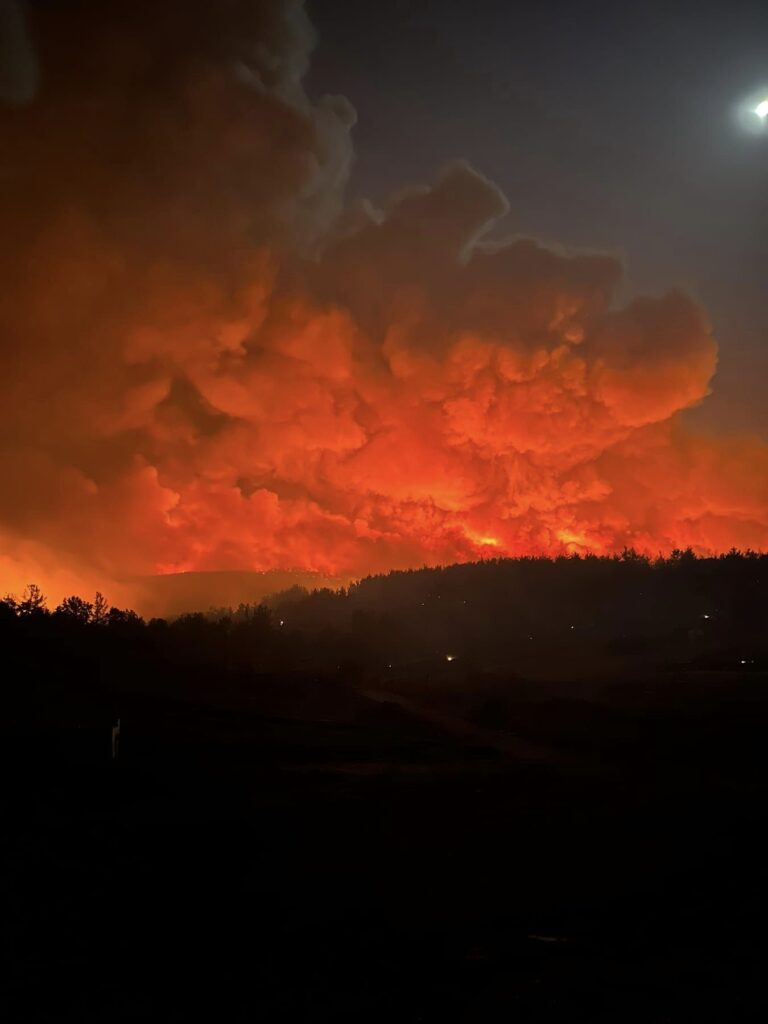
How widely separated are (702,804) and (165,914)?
16352 mm

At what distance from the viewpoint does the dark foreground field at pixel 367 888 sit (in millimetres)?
8828

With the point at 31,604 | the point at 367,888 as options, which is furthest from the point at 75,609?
the point at 367,888

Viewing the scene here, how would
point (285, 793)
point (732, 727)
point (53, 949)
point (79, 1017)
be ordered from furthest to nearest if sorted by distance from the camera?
1. point (732, 727)
2. point (285, 793)
3. point (53, 949)
4. point (79, 1017)

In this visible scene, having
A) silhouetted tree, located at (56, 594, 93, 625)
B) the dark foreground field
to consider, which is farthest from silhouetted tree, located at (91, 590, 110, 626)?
the dark foreground field

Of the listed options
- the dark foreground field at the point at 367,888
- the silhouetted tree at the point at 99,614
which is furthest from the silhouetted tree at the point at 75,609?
the dark foreground field at the point at 367,888

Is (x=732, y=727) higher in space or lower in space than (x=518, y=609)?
lower

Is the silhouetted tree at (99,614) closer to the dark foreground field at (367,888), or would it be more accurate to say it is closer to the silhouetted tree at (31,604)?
the silhouetted tree at (31,604)

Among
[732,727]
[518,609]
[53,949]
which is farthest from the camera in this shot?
[518,609]

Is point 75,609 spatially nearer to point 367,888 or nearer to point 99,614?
point 99,614

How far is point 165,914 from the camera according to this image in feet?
36.9

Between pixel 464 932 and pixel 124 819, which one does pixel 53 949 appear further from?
pixel 124 819

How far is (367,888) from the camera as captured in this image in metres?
12.9

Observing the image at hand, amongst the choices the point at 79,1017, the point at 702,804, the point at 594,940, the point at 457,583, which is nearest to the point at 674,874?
the point at 594,940

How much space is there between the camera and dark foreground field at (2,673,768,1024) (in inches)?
348
